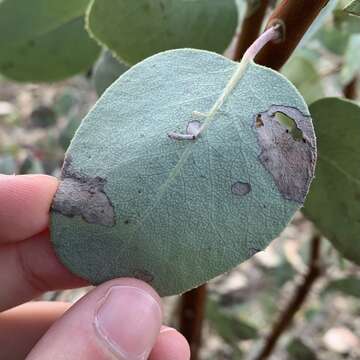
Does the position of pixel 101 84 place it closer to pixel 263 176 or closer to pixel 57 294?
pixel 263 176

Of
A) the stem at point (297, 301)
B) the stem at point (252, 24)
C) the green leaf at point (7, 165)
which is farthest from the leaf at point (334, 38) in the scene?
the green leaf at point (7, 165)

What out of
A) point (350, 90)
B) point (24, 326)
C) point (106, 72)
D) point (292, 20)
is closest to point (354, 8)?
point (292, 20)

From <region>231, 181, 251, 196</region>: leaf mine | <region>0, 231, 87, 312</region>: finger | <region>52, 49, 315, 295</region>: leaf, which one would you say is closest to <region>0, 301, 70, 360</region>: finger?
<region>0, 231, 87, 312</region>: finger

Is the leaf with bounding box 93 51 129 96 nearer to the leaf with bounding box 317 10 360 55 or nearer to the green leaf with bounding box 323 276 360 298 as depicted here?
the leaf with bounding box 317 10 360 55

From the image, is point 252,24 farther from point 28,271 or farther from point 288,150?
point 28,271

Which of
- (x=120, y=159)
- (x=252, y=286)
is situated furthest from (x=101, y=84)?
(x=252, y=286)

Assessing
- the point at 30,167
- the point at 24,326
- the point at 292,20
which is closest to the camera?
the point at 292,20

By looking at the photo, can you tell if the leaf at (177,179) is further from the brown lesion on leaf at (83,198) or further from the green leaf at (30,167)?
the green leaf at (30,167)
